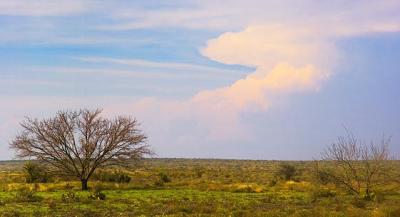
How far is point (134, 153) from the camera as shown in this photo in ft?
153

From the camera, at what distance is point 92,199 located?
34.0m

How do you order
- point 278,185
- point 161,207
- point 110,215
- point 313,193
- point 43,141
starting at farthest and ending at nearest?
1. point 278,185
2. point 43,141
3. point 313,193
4. point 161,207
5. point 110,215

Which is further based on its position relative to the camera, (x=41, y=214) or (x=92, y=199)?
(x=92, y=199)

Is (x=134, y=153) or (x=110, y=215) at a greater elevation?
(x=134, y=153)

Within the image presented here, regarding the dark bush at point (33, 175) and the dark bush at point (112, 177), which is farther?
the dark bush at point (112, 177)

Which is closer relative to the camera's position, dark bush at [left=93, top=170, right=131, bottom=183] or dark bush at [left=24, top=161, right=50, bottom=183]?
dark bush at [left=24, top=161, right=50, bottom=183]

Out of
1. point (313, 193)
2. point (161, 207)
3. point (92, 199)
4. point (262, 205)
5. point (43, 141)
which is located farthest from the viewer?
point (43, 141)

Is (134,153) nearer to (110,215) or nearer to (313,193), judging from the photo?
(313,193)

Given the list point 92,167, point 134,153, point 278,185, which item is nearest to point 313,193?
point 278,185

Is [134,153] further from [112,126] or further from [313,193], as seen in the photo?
[313,193]

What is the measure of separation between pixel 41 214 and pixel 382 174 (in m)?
23.5

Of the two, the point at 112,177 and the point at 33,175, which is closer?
the point at 33,175

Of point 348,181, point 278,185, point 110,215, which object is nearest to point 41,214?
point 110,215

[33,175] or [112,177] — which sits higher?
[33,175]
